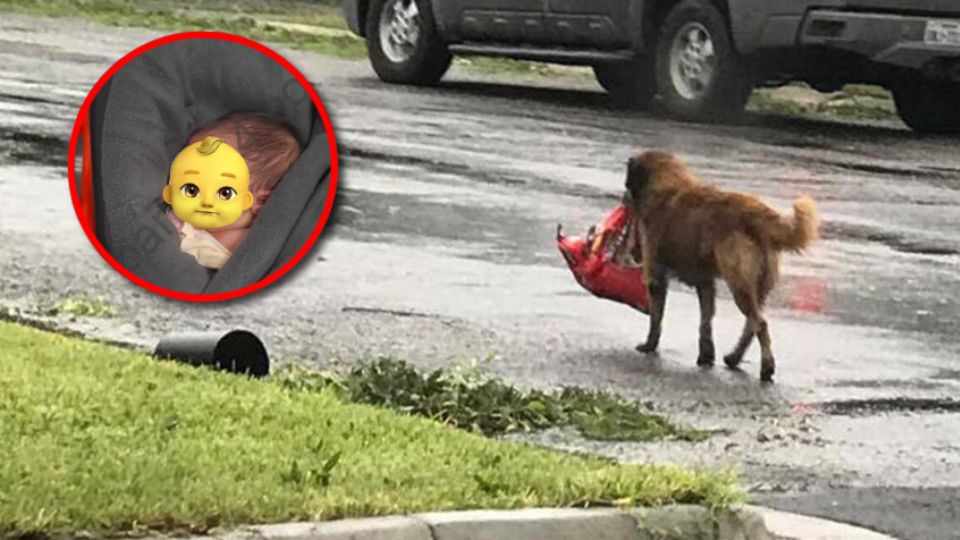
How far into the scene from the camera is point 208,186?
7.35 metres

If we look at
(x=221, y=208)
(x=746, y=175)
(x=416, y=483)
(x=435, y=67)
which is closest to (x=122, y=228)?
(x=221, y=208)

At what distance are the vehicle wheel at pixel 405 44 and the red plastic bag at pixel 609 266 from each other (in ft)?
29.2

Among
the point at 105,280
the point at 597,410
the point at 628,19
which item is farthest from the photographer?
the point at 628,19

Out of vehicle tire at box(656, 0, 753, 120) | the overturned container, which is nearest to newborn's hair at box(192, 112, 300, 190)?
the overturned container

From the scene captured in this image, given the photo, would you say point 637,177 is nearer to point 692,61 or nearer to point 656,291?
point 656,291

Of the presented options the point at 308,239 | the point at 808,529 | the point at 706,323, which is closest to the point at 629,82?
the point at 706,323

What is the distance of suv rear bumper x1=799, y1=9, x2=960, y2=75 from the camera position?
14.6 m

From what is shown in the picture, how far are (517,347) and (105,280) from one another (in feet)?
6.33

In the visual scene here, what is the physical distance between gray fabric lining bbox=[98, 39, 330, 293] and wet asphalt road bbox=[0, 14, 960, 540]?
0.58 meters

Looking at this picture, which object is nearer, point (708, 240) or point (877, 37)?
point (708, 240)

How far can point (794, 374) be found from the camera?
8305 millimetres

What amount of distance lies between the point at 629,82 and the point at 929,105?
2.37 metres

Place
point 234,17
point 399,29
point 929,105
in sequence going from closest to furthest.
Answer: point 929,105, point 399,29, point 234,17

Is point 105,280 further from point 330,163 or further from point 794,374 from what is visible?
point 794,374
